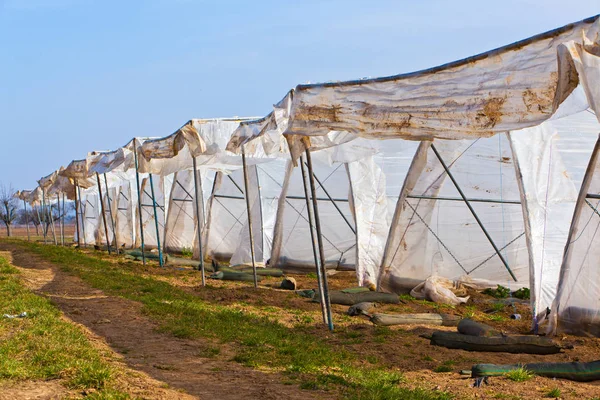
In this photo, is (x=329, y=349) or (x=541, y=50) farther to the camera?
(x=329, y=349)

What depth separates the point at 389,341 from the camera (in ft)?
29.6

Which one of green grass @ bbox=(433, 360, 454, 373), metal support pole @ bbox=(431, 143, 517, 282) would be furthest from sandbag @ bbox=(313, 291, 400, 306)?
green grass @ bbox=(433, 360, 454, 373)

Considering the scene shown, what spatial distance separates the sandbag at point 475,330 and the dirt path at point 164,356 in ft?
10.1

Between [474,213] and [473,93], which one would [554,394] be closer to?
[473,93]

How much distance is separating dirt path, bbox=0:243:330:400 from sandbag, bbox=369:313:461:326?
9.46ft

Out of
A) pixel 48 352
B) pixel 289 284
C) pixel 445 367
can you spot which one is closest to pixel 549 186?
pixel 445 367

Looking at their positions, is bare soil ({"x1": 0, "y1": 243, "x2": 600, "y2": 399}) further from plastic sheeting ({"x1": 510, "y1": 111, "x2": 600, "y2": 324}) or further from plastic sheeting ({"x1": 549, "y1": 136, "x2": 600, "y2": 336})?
plastic sheeting ({"x1": 510, "y1": 111, "x2": 600, "y2": 324})

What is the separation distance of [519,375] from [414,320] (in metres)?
3.81

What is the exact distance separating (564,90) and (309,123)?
151 inches

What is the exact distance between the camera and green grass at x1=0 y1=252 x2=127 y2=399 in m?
6.25

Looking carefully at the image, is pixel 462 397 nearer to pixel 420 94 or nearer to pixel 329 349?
pixel 329 349

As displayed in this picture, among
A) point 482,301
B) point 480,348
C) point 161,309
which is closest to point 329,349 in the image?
point 480,348

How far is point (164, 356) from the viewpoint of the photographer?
25.9 feet

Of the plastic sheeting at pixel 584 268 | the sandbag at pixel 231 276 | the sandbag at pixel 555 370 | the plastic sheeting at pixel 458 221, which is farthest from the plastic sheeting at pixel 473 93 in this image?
the sandbag at pixel 231 276
